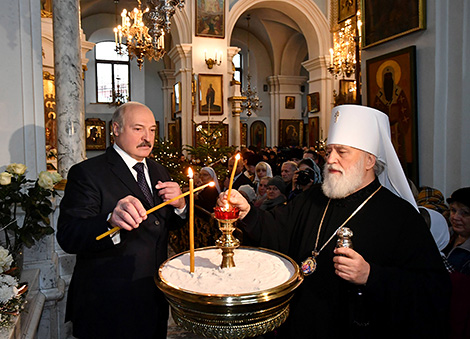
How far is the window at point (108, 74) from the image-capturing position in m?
19.5

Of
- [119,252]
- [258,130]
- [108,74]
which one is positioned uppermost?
[108,74]

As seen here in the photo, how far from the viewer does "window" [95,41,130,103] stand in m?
19.5

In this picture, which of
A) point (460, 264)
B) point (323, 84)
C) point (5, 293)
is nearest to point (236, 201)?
point (5, 293)

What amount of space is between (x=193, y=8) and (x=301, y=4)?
167 inches

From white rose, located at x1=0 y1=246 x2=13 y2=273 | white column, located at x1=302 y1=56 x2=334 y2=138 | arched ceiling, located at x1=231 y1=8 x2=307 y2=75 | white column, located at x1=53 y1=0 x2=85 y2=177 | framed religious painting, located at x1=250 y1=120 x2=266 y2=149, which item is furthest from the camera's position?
framed religious painting, located at x1=250 y1=120 x2=266 y2=149

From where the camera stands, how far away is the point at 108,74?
64.6ft

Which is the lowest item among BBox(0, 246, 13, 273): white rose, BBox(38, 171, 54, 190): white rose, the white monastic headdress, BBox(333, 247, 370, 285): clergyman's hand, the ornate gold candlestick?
BBox(0, 246, 13, 273): white rose

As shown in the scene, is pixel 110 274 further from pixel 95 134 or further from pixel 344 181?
pixel 95 134

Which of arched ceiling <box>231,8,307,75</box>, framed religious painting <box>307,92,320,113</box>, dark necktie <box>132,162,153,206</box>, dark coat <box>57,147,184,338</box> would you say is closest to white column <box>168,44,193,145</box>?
framed religious painting <box>307,92,320,113</box>

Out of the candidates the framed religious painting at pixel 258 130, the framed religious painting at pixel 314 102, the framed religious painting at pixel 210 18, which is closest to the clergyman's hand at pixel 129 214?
the framed religious painting at pixel 210 18

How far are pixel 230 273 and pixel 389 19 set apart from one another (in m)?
5.00

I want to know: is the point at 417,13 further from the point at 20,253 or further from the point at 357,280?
the point at 20,253

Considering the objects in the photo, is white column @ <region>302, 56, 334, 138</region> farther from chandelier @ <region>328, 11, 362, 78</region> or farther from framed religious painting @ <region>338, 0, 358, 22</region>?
chandelier @ <region>328, 11, 362, 78</region>

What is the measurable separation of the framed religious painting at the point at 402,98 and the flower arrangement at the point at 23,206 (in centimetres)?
431
